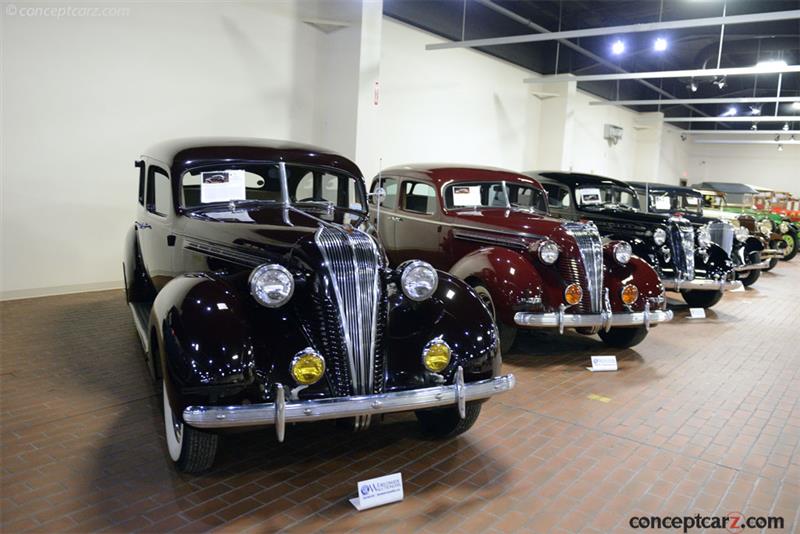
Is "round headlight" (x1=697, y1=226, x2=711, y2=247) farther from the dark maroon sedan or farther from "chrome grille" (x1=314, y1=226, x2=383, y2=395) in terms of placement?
"chrome grille" (x1=314, y1=226, x2=383, y2=395)

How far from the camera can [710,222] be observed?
27.2ft

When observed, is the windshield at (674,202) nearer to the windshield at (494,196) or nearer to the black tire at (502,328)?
the windshield at (494,196)

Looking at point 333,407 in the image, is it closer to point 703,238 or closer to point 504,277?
point 504,277

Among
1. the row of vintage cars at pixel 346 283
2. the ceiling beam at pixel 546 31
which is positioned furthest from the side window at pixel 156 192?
the ceiling beam at pixel 546 31

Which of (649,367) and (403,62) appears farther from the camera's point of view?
(403,62)

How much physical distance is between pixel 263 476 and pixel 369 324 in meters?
0.96

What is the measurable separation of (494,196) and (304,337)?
12.6 feet

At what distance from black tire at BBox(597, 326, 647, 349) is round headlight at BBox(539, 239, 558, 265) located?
1.00m

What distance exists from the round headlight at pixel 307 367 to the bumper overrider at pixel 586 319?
2417mm

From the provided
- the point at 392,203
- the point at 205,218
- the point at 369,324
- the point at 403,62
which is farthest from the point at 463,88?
the point at 369,324

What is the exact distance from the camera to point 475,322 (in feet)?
10.5

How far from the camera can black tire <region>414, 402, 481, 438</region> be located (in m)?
3.37

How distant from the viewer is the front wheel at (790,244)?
1312 centimetres

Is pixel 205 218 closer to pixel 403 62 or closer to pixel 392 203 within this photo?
pixel 392 203
